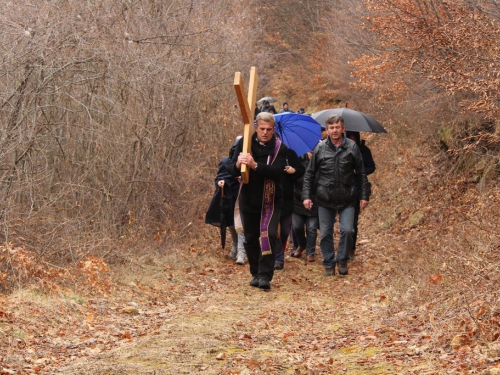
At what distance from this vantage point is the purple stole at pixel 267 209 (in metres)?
9.19

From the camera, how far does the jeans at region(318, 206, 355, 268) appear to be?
9.97 meters

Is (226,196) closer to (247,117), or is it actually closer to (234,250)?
(234,250)

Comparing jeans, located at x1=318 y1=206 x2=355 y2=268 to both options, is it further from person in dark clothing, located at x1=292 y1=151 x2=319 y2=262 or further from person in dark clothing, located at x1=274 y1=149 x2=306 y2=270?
person in dark clothing, located at x1=292 y1=151 x2=319 y2=262

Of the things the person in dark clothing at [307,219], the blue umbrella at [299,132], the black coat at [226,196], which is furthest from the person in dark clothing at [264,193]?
the person in dark clothing at [307,219]

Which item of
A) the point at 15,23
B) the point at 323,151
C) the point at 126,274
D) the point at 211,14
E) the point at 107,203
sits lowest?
the point at 126,274

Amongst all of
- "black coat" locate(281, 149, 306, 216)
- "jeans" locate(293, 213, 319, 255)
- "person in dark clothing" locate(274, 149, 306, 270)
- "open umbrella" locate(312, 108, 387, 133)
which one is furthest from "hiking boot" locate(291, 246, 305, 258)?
"black coat" locate(281, 149, 306, 216)

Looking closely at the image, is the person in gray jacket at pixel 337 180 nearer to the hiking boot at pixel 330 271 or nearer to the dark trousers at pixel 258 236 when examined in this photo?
the hiking boot at pixel 330 271

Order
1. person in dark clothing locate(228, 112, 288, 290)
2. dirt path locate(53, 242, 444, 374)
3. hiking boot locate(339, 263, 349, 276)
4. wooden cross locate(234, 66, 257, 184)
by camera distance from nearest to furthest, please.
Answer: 1. dirt path locate(53, 242, 444, 374)
2. wooden cross locate(234, 66, 257, 184)
3. person in dark clothing locate(228, 112, 288, 290)
4. hiking boot locate(339, 263, 349, 276)

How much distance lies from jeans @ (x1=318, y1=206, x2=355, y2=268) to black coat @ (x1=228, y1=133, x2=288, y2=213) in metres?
1.01

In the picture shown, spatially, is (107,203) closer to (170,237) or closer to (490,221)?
(170,237)

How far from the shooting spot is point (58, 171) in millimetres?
10430

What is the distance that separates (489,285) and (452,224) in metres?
5.11

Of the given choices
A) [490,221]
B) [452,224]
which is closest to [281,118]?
[452,224]

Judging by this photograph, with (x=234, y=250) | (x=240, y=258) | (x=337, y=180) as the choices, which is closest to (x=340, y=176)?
(x=337, y=180)
